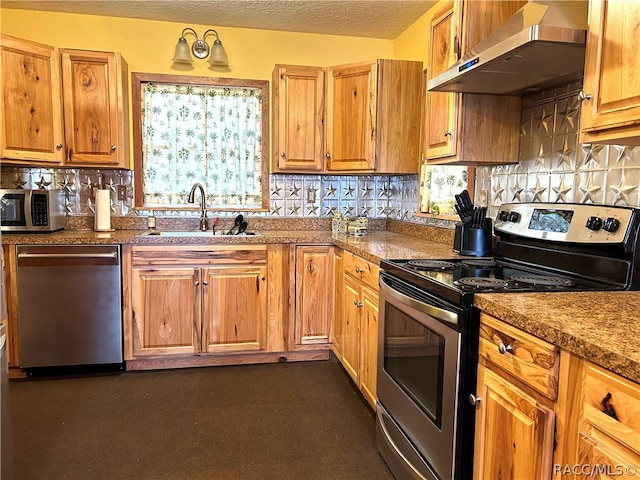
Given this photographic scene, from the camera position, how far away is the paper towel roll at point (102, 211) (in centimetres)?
329

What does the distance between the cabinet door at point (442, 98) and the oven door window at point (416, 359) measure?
92 centimetres

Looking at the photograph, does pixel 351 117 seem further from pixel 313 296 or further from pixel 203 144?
pixel 313 296

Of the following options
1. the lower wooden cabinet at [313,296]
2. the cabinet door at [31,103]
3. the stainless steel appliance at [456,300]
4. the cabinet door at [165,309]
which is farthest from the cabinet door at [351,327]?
the cabinet door at [31,103]

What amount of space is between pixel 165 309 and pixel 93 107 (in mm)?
1452

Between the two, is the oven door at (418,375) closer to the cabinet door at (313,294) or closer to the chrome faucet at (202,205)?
the cabinet door at (313,294)

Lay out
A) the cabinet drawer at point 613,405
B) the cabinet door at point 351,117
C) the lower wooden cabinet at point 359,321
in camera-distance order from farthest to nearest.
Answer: the cabinet door at point 351,117
the lower wooden cabinet at point 359,321
the cabinet drawer at point 613,405

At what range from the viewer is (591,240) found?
5.43 feet

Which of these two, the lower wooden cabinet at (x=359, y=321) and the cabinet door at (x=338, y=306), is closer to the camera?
the lower wooden cabinet at (x=359, y=321)

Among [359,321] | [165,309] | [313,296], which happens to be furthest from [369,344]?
[165,309]

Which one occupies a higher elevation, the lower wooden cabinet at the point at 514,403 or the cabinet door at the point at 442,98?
the cabinet door at the point at 442,98

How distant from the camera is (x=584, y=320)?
3.67ft

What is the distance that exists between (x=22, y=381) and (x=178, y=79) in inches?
91.0

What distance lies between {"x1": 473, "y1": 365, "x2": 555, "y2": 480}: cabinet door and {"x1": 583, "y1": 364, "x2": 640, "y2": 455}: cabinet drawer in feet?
0.45

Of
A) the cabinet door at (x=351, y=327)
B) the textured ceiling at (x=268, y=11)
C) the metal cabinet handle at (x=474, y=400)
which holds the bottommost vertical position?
the cabinet door at (x=351, y=327)
